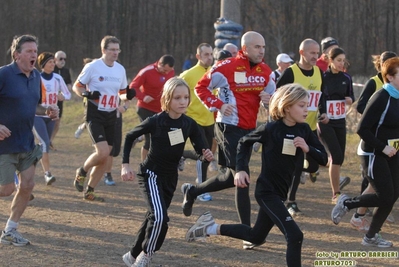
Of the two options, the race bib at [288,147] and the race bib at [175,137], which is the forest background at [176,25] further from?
the race bib at [288,147]

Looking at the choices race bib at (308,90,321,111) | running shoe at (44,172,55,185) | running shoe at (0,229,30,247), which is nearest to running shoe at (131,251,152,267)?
running shoe at (0,229,30,247)

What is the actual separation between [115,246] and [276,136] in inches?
91.9

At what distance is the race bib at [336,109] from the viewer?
372 inches

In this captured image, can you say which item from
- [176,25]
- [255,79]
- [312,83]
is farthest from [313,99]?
[176,25]

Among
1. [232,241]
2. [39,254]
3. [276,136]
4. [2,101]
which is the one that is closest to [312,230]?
[232,241]

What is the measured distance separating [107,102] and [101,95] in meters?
0.13

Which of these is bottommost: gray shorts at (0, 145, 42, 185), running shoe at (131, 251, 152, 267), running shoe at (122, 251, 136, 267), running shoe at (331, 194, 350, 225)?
running shoe at (122, 251, 136, 267)

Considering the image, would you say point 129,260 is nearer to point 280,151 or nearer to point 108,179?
point 280,151

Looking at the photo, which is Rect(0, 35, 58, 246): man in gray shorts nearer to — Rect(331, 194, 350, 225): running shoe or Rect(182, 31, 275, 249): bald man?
Rect(182, 31, 275, 249): bald man

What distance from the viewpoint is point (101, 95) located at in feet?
31.7

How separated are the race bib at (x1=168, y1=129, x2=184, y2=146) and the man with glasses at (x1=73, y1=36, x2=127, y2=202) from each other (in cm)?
338

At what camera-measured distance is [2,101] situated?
22.8 ft

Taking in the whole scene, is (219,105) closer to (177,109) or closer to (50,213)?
(177,109)

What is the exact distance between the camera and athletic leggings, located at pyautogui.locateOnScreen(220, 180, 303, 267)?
5.79 metres
